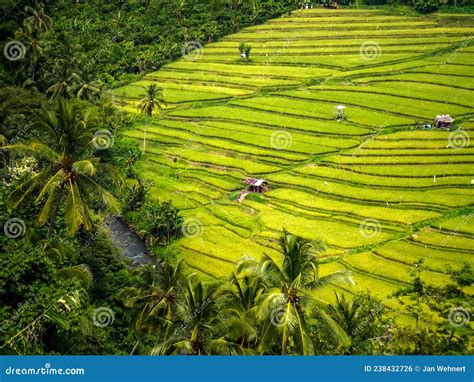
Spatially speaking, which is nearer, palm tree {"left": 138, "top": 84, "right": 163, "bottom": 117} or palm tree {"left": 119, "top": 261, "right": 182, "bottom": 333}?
palm tree {"left": 119, "top": 261, "right": 182, "bottom": 333}

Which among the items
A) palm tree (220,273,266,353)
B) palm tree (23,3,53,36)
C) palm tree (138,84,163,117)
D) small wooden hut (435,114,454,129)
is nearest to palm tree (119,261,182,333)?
palm tree (220,273,266,353)

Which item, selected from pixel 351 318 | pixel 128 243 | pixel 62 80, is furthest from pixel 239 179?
pixel 351 318

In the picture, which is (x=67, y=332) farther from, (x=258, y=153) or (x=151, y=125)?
(x=151, y=125)

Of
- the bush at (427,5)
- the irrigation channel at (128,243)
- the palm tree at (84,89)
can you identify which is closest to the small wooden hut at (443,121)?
the irrigation channel at (128,243)

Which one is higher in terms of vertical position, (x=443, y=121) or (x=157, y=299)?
(x=157, y=299)

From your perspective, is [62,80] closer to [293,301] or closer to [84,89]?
[84,89]

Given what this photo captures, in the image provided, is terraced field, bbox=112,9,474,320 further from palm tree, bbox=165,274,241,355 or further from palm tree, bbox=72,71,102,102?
palm tree, bbox=165,274,241,355
